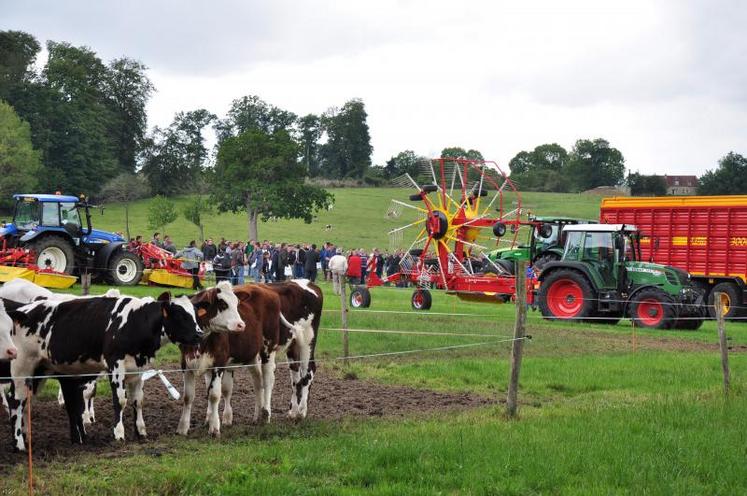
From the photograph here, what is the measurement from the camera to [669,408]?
36.9ft

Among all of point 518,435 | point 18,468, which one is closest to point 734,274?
point 518,435

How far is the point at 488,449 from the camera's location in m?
8.80

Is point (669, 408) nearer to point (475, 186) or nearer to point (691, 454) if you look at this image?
point (691, 454)

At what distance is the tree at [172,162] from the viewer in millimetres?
89625

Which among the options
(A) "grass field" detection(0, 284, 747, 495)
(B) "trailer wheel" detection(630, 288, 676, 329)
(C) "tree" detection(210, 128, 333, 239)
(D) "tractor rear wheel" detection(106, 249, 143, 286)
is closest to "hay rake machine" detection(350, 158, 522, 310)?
(B) "trailer wheel" detection(630, 288, 676, 329)

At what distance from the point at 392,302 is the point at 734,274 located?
10.6 metres

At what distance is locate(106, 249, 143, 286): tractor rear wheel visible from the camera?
92.0 feet

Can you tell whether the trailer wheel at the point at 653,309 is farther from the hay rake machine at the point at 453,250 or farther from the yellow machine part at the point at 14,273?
the yellow machine part at the point at 14,273

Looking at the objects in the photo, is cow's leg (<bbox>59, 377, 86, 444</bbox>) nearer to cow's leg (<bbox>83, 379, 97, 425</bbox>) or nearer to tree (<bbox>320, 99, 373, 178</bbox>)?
cow's leg (<bbox>83, 379, 97, 425</bbox>)

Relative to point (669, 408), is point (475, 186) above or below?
above

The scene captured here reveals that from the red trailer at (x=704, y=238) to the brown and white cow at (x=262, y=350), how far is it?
59.0 ft

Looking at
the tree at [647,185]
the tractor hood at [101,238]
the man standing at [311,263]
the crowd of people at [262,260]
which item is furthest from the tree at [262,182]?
the tree at [647,185]

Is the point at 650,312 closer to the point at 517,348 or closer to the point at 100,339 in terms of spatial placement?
the point at 517,348

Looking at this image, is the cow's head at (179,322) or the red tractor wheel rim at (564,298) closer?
the cow's head at (179,322)
